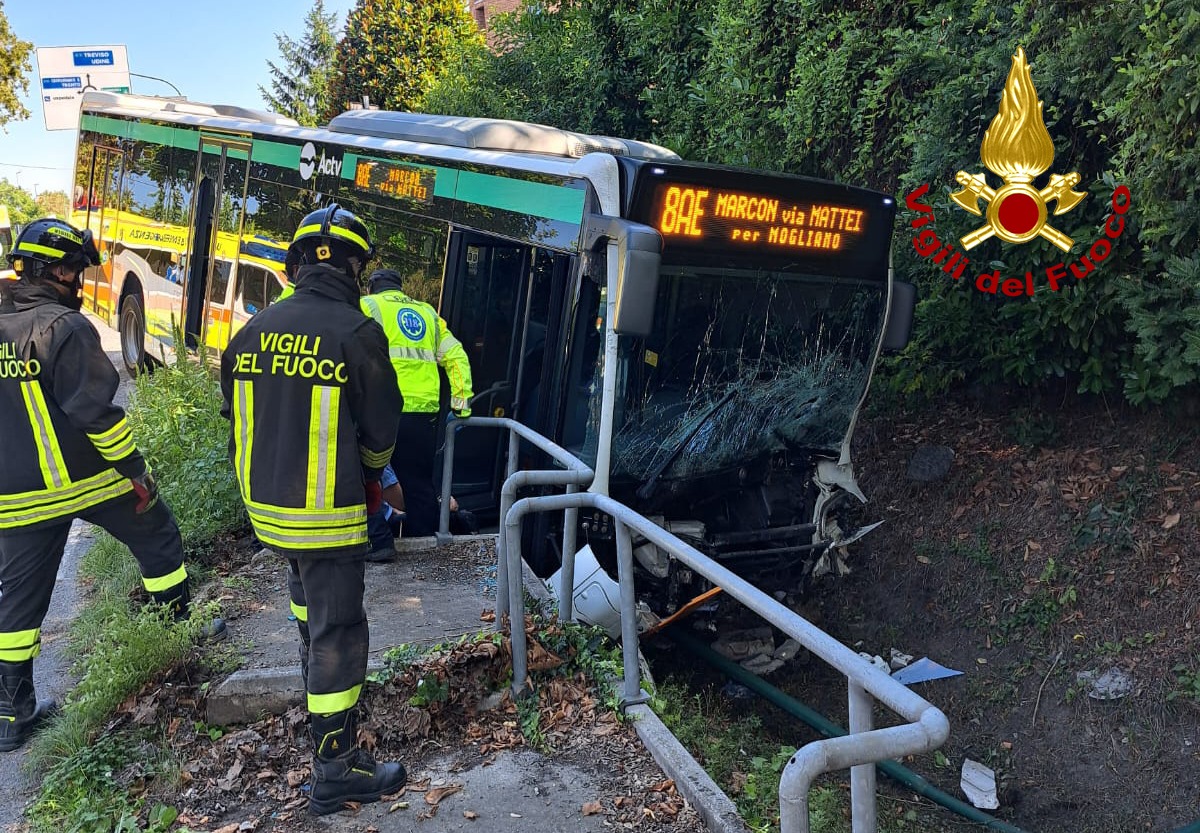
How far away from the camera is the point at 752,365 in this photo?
539 centimetres

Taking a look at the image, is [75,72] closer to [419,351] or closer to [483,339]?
[483,339]

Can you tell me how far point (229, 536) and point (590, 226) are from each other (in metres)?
3.21

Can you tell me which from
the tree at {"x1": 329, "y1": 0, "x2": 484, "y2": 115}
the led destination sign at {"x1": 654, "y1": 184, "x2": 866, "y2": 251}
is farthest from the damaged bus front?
the tree at {"x1": 329, "y1": 0, "x2": 484, "y2": 115}

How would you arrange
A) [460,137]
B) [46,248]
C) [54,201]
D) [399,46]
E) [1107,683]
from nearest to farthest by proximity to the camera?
[46,248] → [1107,683] → [460,137] → [399,46] → [54,201]

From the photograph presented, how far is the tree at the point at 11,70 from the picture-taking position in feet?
95.1

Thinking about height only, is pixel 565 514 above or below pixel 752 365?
below

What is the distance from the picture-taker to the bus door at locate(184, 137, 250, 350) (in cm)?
935

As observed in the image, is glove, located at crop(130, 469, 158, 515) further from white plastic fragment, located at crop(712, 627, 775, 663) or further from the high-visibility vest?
white plastic fragment, located at crop(712, 627, 775, 663)

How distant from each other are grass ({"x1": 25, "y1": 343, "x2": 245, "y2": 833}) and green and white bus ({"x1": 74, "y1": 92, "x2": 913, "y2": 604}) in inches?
66.0

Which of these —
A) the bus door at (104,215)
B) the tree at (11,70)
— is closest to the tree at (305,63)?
the tree at (11,70)

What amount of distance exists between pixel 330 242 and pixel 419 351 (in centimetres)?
202

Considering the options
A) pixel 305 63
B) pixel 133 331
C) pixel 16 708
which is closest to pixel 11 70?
pixel 305 63

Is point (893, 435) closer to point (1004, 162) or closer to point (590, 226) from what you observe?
point (1004, 162)

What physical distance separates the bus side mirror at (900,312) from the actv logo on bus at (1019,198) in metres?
0.91
